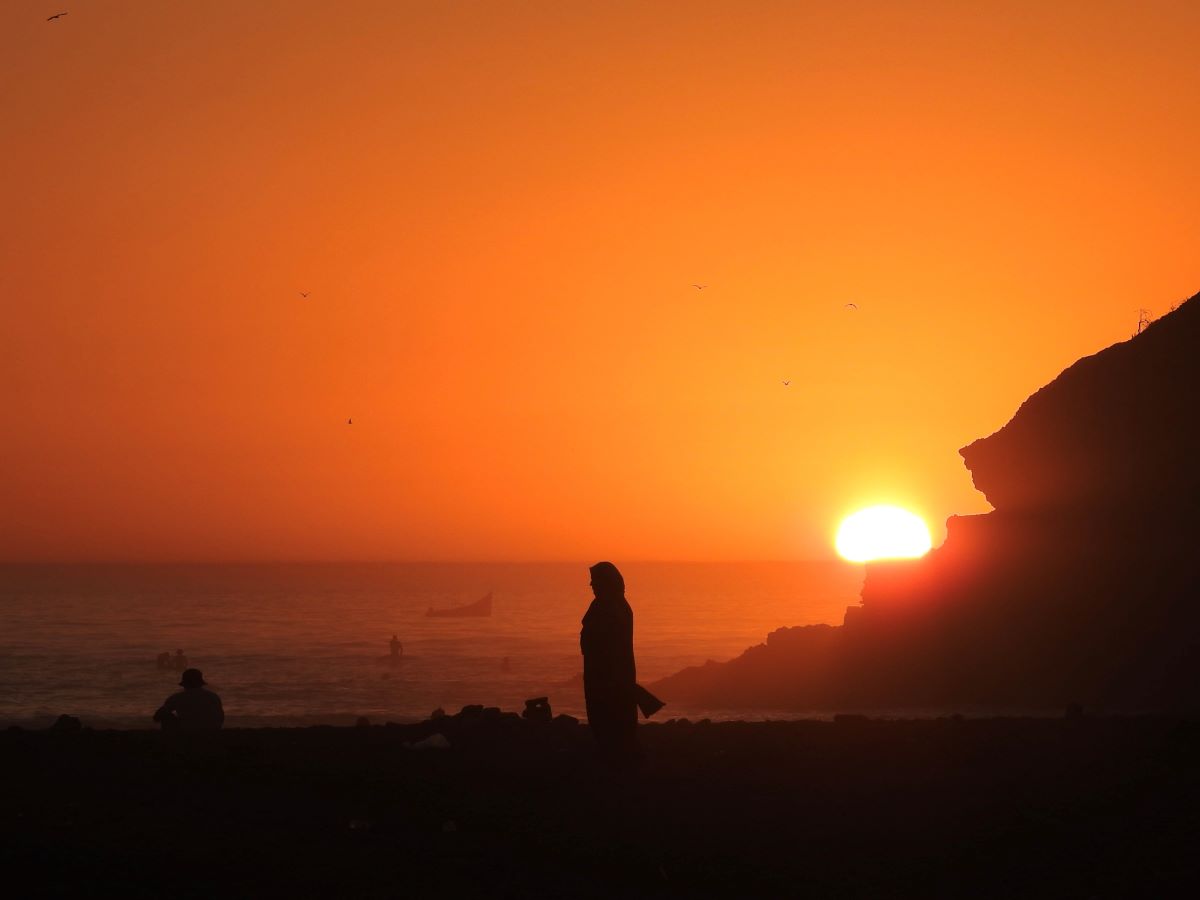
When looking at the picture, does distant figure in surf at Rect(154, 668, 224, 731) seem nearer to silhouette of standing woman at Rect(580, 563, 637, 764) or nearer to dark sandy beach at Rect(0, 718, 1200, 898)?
dark sandy beach at Rect(0, 718, 1200, 898)

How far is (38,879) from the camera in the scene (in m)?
10.8

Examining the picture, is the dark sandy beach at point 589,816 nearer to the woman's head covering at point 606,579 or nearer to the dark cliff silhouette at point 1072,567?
the woman's head covering at point 606,579

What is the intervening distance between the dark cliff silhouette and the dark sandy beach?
28188mm

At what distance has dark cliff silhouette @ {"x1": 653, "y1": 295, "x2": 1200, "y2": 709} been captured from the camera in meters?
42.8

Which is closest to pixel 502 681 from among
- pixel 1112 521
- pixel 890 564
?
pixel 890 564

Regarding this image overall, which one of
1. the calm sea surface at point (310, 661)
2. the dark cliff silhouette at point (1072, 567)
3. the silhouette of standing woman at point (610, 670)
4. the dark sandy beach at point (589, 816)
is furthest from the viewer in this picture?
the calm sea surface at point (310, 661)

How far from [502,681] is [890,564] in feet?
168

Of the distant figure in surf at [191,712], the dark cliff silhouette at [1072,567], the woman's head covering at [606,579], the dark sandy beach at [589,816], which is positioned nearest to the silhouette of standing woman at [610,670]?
the woman's head covering at [606,579]

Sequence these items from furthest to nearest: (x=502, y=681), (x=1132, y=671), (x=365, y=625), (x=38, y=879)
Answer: (x=365, y=625)
(x=502, y=681)
(x=1132, y=671)
(x=38, y=879)

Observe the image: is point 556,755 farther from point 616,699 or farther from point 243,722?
point 243,722

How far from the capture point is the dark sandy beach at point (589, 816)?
11.5m

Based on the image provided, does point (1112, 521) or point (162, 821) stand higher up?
point (1112, 521)

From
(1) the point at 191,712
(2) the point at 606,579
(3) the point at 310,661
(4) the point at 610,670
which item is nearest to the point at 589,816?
(4) the point at 610,670

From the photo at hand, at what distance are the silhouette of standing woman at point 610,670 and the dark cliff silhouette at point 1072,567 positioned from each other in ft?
97.2
